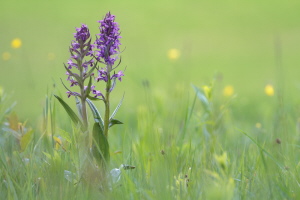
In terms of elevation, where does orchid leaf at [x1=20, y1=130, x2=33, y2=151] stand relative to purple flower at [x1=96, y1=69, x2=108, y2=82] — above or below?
below

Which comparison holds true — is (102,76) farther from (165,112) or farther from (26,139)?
(165,112)

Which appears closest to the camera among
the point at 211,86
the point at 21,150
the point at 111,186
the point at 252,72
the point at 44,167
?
the point at 111,186

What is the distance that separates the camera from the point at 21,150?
2449mm

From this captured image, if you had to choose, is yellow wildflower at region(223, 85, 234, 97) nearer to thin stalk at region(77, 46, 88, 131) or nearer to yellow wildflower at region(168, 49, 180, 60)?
yellow wildflower at region(168, 49, 180, 60)

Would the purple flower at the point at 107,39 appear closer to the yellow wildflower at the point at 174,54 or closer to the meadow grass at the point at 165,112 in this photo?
the meadow grass at the point at 165,112

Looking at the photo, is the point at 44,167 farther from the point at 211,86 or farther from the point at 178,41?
the point at 178,41

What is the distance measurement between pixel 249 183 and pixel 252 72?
170 inches

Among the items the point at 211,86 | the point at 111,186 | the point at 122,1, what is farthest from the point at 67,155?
the point at 122,1

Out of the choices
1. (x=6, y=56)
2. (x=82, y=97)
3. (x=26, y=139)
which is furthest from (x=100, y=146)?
(x=6, y=56)

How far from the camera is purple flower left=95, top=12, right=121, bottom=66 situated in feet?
6.39

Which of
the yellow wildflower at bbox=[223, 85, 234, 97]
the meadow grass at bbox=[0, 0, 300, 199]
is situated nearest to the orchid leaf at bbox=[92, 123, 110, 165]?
the meadow grass at bbox=[0, 0, 300, 199]

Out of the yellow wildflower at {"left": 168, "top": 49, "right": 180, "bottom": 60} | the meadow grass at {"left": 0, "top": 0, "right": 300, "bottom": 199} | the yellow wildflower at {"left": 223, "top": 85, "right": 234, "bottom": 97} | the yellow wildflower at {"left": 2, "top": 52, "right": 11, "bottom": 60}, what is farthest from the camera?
the yellow wildflower at {"left": 168, "top": 49, "right": 180, "bottom": 60}

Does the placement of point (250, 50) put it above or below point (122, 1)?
below

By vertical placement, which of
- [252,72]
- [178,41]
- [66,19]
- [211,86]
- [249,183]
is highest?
[66,19]
